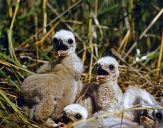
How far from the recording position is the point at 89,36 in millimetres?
7301

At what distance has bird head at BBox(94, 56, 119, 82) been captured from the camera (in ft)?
18.3

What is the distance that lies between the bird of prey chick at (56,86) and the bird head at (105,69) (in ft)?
0.74

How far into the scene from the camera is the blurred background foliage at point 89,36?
21.6 ft

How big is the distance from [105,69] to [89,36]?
1.75 metres

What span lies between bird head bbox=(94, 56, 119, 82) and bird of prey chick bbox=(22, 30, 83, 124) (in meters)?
0.23

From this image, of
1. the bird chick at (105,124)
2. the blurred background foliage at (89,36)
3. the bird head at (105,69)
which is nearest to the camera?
the bird chick at (105,124)

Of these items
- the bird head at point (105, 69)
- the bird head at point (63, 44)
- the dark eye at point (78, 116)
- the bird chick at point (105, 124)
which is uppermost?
the bird head at point (63, 44)

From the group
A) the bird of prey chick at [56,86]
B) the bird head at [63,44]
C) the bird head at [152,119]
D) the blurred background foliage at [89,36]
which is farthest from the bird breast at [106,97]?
the blurred background foliage at [89,36]

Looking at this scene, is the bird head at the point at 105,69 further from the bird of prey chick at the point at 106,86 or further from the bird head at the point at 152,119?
the bird head at the point at 152,119

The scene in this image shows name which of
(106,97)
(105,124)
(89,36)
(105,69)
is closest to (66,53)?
(105,69)

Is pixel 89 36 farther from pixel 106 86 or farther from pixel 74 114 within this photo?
pixel 74 114

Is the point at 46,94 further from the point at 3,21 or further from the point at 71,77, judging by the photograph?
the point at 3,21

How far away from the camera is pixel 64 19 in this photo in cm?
790

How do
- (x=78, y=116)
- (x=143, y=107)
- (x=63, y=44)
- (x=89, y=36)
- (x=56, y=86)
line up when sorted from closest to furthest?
(x=143, y=107), (x=78, y=116), (x=56, y=86), (x=63, y=44), (x=89, y=36)
